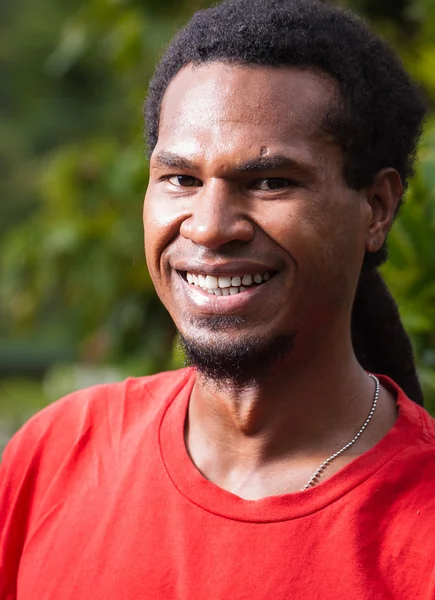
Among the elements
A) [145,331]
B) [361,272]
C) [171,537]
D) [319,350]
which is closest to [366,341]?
[361,272]

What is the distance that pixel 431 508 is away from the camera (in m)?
2.17

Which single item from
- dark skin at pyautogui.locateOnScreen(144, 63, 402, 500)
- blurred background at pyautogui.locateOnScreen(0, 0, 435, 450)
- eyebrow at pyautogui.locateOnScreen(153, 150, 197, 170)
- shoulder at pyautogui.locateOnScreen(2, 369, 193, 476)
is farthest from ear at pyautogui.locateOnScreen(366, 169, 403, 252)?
blurred background at pyautogui.locateOnScreen(0, 0, 435, 450)

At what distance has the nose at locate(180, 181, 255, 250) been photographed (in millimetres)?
2195

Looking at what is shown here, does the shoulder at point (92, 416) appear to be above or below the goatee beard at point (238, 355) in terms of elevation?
below

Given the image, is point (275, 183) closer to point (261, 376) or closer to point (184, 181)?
point (184, 181)

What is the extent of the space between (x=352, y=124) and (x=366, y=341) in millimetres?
754

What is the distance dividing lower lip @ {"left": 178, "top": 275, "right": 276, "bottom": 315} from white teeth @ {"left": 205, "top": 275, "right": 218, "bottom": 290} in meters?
0.02

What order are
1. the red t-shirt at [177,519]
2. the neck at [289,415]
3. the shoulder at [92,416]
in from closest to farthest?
the red t-shirt at [177,519], the neck at [289,415], the shoulder at [92,416]

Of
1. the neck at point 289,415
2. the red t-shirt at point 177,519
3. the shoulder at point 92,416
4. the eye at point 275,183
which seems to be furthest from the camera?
the shoulder at point 92,416

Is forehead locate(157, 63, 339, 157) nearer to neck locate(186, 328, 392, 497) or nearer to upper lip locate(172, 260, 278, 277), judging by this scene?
upper lip locate(172, 260, 278, 277)

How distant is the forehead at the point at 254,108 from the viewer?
221 cm

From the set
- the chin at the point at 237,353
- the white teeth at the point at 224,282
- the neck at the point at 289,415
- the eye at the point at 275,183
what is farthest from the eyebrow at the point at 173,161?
the neck at the point at 289,415

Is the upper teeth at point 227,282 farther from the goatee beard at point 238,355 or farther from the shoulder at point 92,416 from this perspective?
the shoulder at point 92,416

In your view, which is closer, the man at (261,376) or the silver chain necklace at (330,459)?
the man at (261,376)
